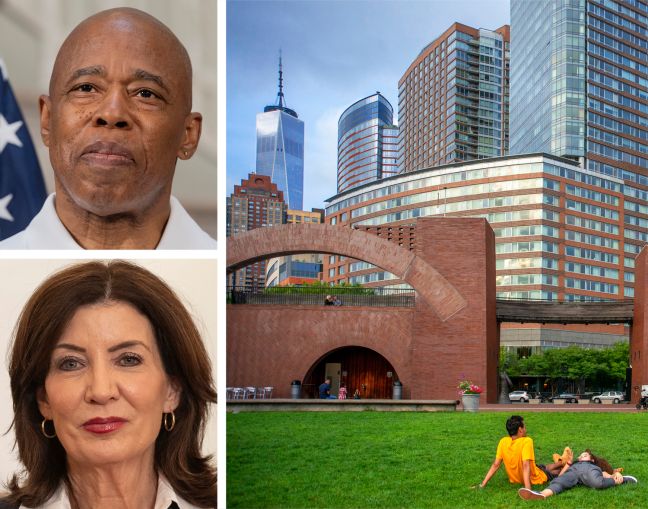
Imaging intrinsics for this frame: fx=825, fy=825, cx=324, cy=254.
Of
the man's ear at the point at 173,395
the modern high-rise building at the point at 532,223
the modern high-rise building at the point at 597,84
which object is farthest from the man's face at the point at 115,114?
the modern high-rise building at the point at 597,84

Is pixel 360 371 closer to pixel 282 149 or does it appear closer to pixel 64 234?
pixel 64 234

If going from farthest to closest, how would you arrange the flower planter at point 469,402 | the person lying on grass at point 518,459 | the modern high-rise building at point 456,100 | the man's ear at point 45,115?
1. the modern high-rise building at point 456,100
2. the flower planter at point 469,402
3. the person lying on grass at point 518,459
4. the man's ear at point 45,115

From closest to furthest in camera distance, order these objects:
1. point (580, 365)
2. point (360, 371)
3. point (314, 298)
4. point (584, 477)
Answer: point (584, 477)
point (314, 298)
point (360, 371)
point (580, 365)

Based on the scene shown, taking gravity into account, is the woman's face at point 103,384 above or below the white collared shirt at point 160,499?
above

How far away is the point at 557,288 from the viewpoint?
166 feet

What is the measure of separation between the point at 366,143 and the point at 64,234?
258 feet

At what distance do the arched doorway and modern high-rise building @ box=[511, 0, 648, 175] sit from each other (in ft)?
140

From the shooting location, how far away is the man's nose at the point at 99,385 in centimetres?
500

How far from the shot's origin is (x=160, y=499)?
17.0 feet

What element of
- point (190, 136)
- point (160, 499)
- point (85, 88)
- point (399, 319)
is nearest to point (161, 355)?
point (160, 499)

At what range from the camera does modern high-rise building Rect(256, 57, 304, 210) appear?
343 feet

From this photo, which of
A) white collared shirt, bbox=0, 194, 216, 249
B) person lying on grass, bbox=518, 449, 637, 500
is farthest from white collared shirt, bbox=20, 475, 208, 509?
Result: person lying on grass, bbox=518, 449, 637, 500

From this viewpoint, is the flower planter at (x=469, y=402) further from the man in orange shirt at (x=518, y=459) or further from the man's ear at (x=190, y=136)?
the man's ear at (x=190, y=136)

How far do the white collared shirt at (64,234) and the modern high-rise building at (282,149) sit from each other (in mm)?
91117
